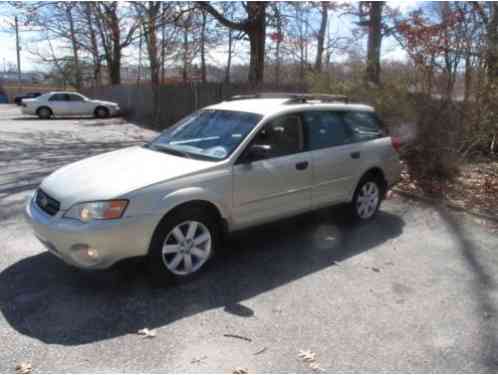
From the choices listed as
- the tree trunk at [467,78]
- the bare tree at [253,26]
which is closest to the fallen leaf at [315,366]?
the tree trunk at [467,78]

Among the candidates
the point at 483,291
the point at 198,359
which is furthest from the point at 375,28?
the point at 198,359

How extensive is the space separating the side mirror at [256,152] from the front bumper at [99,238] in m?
1.17

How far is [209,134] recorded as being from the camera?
475 centimetres

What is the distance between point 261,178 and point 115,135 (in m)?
12.3

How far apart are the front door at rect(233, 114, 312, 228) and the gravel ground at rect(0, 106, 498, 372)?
34cm

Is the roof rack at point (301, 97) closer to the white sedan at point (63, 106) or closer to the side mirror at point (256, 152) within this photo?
the side mirror at point (256, 152)

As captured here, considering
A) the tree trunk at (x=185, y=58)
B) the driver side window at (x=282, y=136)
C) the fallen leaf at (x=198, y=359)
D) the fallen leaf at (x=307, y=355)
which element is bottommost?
the fallen leaf at (x=307, y=355)

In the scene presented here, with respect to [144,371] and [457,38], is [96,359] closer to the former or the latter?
[144,371]

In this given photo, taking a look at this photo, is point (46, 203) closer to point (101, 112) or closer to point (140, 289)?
point (140, 289)

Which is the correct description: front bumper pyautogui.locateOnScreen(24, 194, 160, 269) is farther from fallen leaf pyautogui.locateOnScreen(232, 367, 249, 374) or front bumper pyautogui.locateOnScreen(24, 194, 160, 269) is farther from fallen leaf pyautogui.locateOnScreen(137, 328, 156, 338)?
fallen leaf pyautogui.locateOnScreen(232, 367, 249, 374)

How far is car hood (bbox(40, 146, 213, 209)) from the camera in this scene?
365 centimetres

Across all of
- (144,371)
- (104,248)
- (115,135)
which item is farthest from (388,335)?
(115,135)

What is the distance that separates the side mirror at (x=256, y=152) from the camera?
4.29 m

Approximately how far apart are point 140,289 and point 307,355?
5.36 ft
